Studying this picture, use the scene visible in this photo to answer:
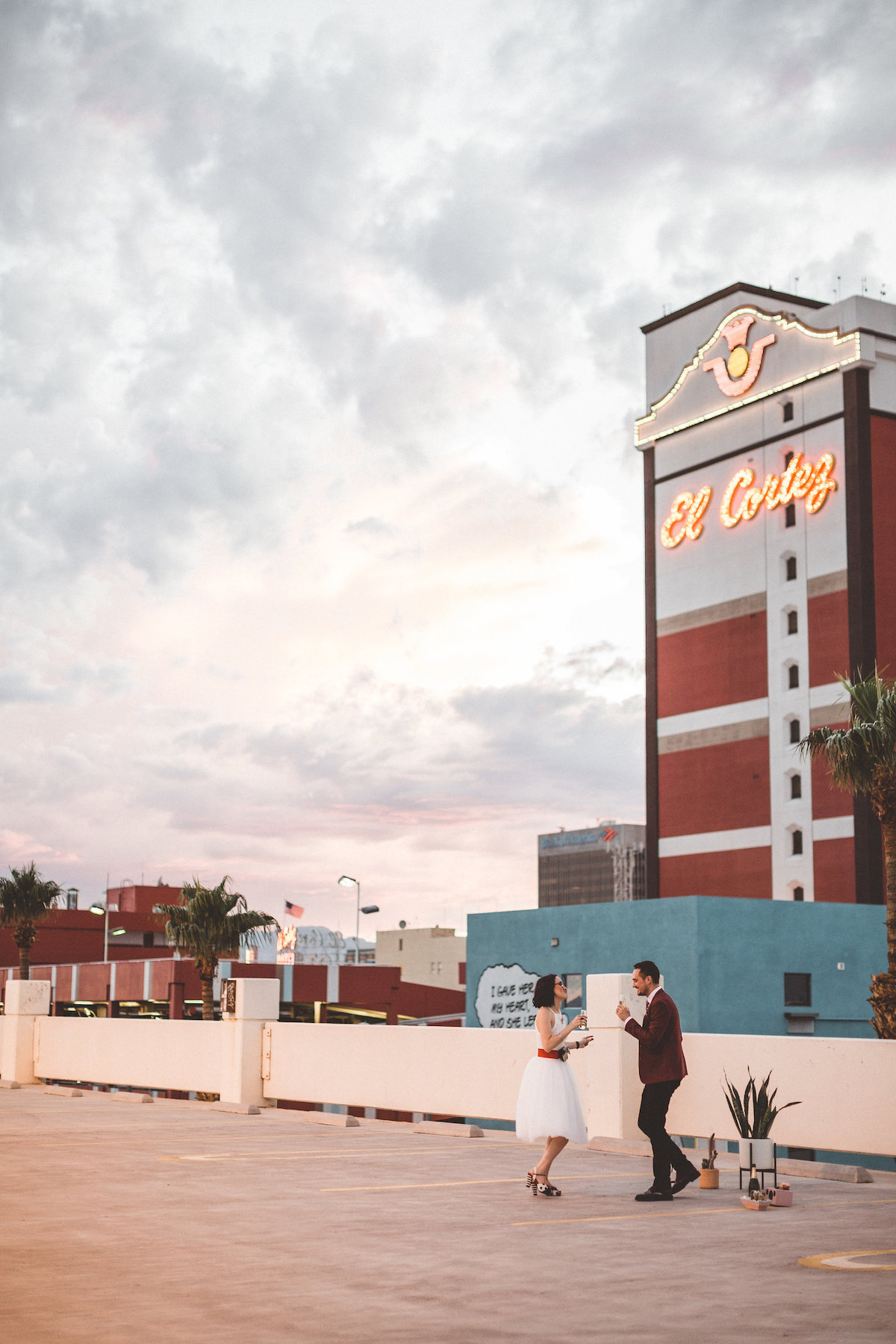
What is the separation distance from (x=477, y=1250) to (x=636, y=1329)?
2546 millimetres

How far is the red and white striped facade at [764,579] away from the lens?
5541cm

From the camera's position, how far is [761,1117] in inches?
487

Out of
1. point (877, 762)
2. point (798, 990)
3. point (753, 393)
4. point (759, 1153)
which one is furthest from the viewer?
point (753, 393)

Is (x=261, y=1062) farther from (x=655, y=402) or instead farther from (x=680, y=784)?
(x=655, y=402)

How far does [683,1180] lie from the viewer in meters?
12.3

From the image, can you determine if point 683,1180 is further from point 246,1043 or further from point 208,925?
point 208,925

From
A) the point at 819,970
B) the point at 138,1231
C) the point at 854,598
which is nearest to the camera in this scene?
the point at 138,1231

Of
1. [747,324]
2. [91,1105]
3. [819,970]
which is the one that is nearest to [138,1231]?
[91,1105]

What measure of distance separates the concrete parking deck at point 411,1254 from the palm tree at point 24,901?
48353 mm

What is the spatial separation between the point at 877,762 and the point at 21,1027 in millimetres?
18765

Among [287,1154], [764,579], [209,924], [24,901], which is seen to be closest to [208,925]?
[209,924]

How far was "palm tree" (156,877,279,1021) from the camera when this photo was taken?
5069 centimetres

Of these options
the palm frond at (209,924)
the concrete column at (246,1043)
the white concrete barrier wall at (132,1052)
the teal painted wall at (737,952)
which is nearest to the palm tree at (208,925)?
the palm frond at (209,924)

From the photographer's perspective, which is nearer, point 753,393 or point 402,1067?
point 402,1067
